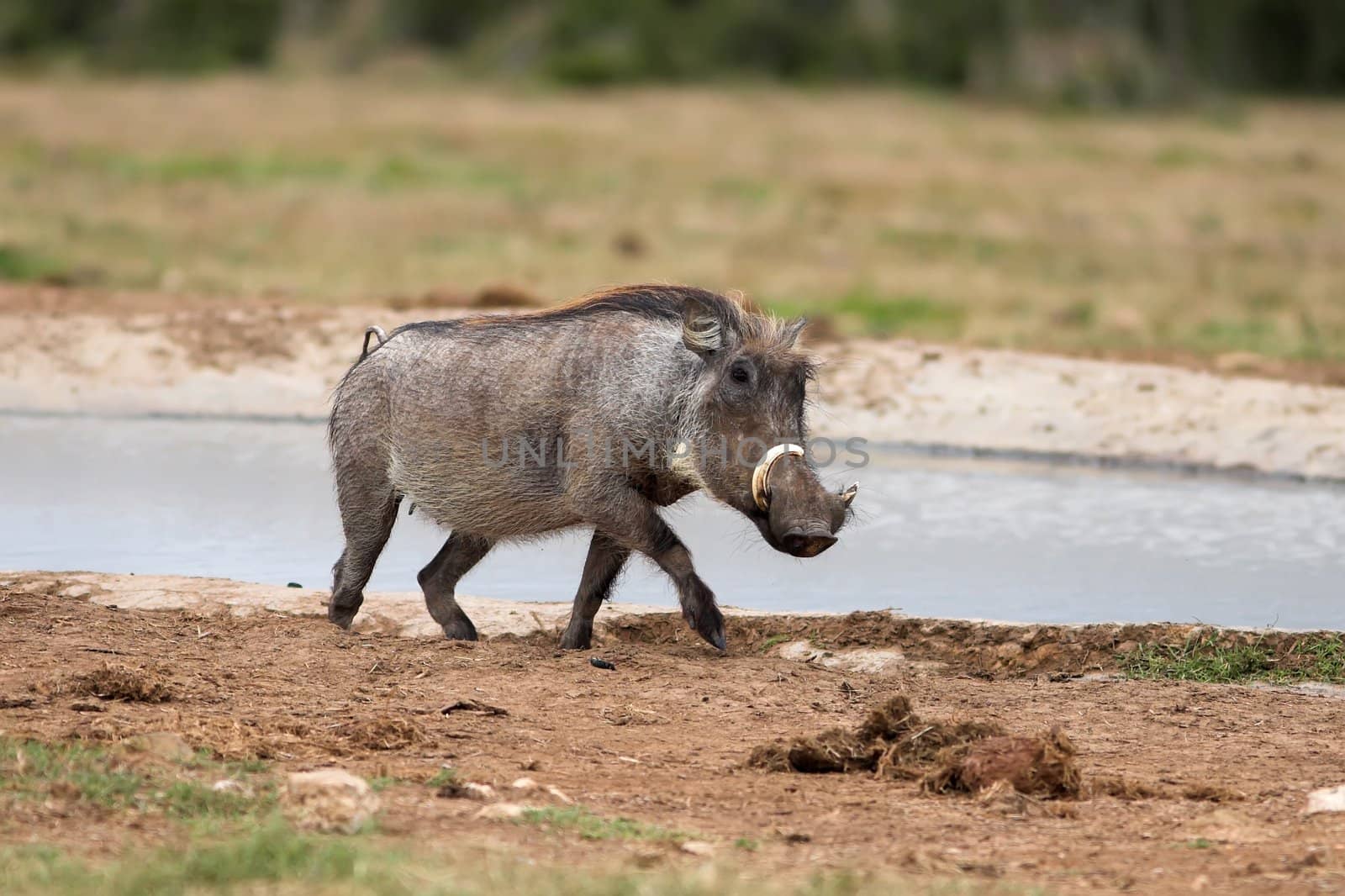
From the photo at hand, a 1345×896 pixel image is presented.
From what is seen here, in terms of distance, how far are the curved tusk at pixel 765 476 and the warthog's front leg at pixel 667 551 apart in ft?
1.13

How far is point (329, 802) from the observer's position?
368 centimetres

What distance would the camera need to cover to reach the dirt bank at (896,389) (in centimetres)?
943

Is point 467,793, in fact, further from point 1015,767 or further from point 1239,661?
point 1239,661

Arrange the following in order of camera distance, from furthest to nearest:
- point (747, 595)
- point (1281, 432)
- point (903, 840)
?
point (1281, 432), point (747, 595), point (903, 840)

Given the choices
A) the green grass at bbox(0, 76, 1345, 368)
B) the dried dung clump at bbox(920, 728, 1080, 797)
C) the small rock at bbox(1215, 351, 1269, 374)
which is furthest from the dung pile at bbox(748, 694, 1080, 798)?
the green grass at bbox(0, 76, 1345, 368)

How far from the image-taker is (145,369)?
34.1 feet

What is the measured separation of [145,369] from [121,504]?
2.35 meters

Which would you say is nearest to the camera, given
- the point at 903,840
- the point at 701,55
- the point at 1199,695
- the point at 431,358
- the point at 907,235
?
the point at 903,840

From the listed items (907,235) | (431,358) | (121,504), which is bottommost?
(121,504)

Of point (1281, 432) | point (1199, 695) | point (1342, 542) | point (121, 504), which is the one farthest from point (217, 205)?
point (1199, 695)

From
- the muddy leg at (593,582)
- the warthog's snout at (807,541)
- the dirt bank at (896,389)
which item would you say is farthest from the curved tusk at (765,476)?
the dirt bank at (896,389)

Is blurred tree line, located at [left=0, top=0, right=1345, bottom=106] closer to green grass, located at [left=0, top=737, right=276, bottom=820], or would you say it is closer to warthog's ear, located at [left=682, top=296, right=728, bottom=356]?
warthog's ear, located at [left=682, top=296, right=728, bottom=356]

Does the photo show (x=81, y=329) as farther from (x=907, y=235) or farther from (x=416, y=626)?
(x=907, y=235)

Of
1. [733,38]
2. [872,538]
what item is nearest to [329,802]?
[872,538]
